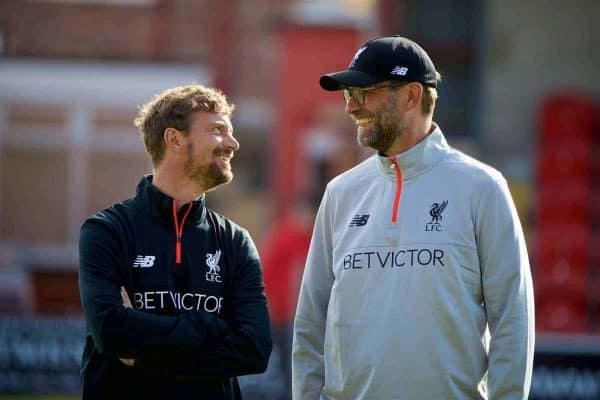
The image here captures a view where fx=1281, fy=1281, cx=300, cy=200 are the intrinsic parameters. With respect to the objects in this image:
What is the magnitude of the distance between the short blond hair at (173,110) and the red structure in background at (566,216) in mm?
10782

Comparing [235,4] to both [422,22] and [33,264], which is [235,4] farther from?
[33,264]

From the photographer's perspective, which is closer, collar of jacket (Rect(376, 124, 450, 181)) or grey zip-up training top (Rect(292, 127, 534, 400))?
grey zip-up training top (Rect(292, 127, 534, 400))

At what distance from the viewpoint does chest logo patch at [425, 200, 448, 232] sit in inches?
159

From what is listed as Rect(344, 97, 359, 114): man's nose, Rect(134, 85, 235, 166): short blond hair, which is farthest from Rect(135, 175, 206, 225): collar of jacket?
Rect(344, 97, 359, 114): man's nose

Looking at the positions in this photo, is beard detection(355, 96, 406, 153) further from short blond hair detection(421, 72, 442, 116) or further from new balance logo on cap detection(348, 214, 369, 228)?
new balance logo on cap detection(348, 214, 369, 228)

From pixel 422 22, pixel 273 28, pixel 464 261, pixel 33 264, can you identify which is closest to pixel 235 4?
pixel 273 28

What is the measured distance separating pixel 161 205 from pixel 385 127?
30.0 inches

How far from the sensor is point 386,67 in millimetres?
4145

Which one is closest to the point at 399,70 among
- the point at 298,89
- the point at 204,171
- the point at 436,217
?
the point at 436,217

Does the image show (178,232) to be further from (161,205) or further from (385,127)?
(385,127)

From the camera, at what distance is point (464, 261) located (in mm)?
3979

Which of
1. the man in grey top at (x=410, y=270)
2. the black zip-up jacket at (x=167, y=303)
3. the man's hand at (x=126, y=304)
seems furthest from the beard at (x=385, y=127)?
the man's hand at (x=126, y=304)

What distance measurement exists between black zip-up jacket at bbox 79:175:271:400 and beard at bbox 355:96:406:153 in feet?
1.79

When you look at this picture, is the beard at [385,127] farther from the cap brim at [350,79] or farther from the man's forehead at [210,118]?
the man's forehead at [210,118]
